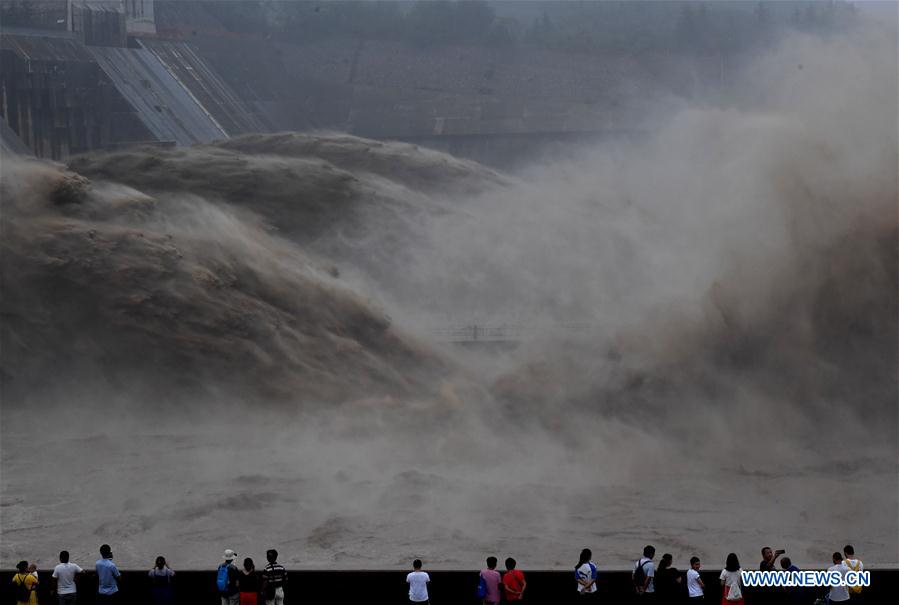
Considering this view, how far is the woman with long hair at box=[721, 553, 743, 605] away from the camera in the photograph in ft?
39.7

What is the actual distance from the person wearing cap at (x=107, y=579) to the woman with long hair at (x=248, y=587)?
1385 millimetres

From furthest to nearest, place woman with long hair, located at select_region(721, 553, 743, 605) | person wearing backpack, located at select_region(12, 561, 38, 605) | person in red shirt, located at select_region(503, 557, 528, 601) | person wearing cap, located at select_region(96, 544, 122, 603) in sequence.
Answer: person wearing cap, located at select_region(96, 544, 122, 603), person wearing backpack, located at select_region(12, 561, 38, 605), person in red shirt, located at select_region(503, 557, 528, 601), woman with long hair, located at select_region(721, 553, 743, 605)

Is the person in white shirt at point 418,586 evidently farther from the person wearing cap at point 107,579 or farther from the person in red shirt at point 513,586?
the person wearing cap at point 107,579

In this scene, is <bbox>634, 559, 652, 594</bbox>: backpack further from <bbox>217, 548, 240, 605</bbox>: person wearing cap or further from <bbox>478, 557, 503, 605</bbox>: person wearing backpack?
<bbox>217, 548, 240, 605</bbox>: person wearing cap

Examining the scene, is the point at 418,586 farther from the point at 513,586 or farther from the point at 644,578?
the point at 644,578

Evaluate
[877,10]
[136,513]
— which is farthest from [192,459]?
[877,10]

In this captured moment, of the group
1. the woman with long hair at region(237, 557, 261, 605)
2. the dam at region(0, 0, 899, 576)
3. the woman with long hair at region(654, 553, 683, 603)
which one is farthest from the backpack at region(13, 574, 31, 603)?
the woman with long hair at region(654, 553, 683, 603)

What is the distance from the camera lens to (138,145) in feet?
176

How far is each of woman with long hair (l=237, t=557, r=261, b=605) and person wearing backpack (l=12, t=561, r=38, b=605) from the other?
6.74 ft

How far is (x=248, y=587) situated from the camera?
12.4 meters

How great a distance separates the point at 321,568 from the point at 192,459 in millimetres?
9496

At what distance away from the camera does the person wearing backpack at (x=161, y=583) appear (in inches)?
504

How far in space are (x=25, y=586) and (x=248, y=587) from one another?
222 cm

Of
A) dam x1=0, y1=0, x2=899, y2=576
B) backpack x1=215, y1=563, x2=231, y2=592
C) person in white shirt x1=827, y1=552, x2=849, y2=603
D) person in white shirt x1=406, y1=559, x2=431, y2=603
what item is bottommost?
person in white shirt x1=827, y1=552, x2=849, y2=603
